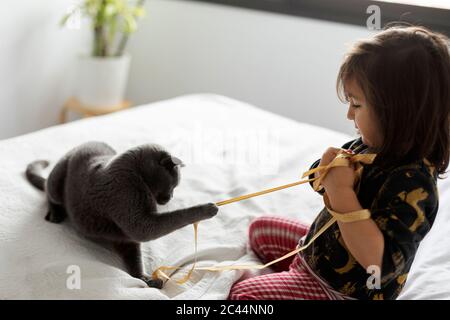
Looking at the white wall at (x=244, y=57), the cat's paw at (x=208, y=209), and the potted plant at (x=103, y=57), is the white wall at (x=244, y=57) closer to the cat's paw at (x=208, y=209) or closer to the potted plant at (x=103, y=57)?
the potted plant at (x=103, y=57)

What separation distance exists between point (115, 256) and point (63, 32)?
1.72 metres

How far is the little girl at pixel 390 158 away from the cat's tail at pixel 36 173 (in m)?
0.57

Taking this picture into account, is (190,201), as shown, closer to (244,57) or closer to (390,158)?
(390,158)

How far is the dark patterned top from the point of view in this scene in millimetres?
799

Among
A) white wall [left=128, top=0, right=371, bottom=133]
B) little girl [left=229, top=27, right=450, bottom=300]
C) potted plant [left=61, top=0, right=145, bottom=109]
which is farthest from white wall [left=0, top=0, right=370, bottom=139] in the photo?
little girl [left=229, top=27, right=450, bottom=300]

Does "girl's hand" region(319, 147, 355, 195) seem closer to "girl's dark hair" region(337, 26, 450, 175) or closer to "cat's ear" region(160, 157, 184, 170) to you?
"girl's dark hair" region(337, 26, 450, 175)

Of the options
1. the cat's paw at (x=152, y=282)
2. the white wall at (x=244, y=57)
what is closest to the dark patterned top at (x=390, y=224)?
the cat's paw at (x=152, y=282)

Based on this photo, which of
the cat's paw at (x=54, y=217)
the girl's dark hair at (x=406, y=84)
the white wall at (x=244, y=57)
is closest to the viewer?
the girl's dark hair at (x=406, y=84)

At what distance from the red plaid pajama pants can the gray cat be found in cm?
15

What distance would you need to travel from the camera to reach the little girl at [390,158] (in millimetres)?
787

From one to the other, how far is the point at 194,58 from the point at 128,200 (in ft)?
5.33
